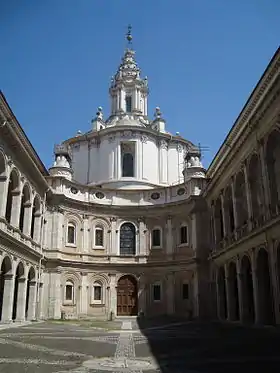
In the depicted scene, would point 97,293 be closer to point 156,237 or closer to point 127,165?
point 156,237

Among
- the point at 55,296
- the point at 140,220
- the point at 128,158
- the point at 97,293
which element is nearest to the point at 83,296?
the point at 97,293

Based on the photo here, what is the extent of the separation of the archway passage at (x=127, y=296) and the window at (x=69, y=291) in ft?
15.7

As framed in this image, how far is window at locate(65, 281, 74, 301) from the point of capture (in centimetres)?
4047

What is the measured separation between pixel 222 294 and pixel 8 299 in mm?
17368

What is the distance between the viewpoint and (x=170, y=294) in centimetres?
4188

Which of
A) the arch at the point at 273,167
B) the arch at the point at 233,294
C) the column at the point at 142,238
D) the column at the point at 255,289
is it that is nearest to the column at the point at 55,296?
the column at the point at 142,238

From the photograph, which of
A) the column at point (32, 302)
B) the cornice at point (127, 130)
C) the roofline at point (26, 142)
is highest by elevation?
the cornice at point (127, 130)

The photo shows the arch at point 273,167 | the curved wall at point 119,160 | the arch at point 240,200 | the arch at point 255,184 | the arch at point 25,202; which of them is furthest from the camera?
the curved wall at point 119,160

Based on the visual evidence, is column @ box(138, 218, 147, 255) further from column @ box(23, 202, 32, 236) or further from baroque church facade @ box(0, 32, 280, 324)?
column @ box(23, 202, 32, 236)

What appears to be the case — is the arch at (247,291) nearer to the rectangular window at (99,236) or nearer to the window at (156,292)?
the window at (156,292)

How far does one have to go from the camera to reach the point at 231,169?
31281 mm

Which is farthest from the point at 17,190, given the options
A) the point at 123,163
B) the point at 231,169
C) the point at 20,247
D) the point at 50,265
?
the point at 123,163

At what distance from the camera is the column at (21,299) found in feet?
102

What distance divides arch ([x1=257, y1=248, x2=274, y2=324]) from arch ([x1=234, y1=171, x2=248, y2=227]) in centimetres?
416
